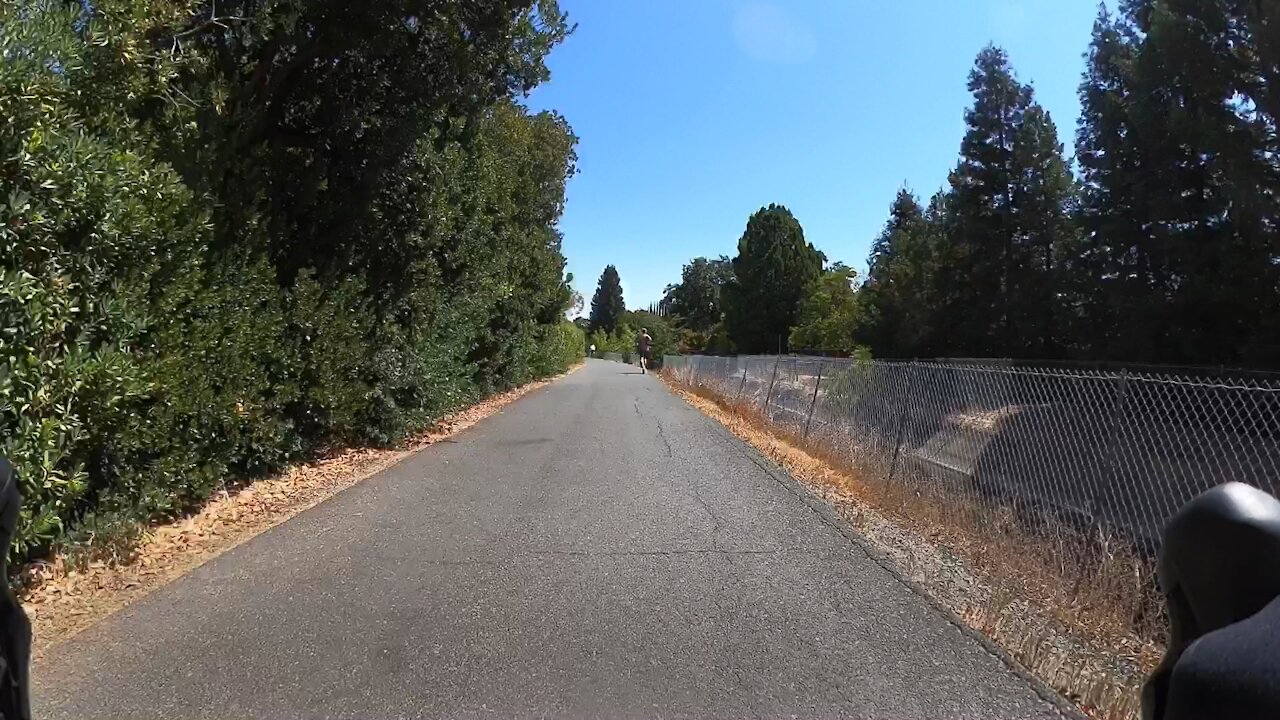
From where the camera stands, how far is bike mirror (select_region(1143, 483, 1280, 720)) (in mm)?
1580

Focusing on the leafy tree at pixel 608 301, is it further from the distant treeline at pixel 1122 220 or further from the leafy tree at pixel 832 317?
the distant treeline at pixel 1122 220

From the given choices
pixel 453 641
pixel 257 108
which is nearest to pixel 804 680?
pixel 453 641

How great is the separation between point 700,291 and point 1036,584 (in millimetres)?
110642

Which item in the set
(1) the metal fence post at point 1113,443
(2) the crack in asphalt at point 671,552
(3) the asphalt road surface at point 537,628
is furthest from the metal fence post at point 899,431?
(1) the metal fence post at point 1113,443

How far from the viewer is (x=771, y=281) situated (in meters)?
63.8

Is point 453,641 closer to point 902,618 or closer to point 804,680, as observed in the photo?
point 804,680

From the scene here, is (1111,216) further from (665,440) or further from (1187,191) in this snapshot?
(665,440)

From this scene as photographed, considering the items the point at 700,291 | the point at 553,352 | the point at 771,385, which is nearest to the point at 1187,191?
the point at 771,385

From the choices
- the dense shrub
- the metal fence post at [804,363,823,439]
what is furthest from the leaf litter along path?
the metal fence post at [804,363,823,439]

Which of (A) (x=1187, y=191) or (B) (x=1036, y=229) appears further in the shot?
(B) (x=1036, y=229)

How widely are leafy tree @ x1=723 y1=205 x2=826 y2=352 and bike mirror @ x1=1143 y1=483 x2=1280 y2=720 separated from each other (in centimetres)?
6151

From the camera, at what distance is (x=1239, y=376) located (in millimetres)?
14656

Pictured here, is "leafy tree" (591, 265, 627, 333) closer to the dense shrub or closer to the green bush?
the green bush

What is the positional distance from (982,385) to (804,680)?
4.27 metres
